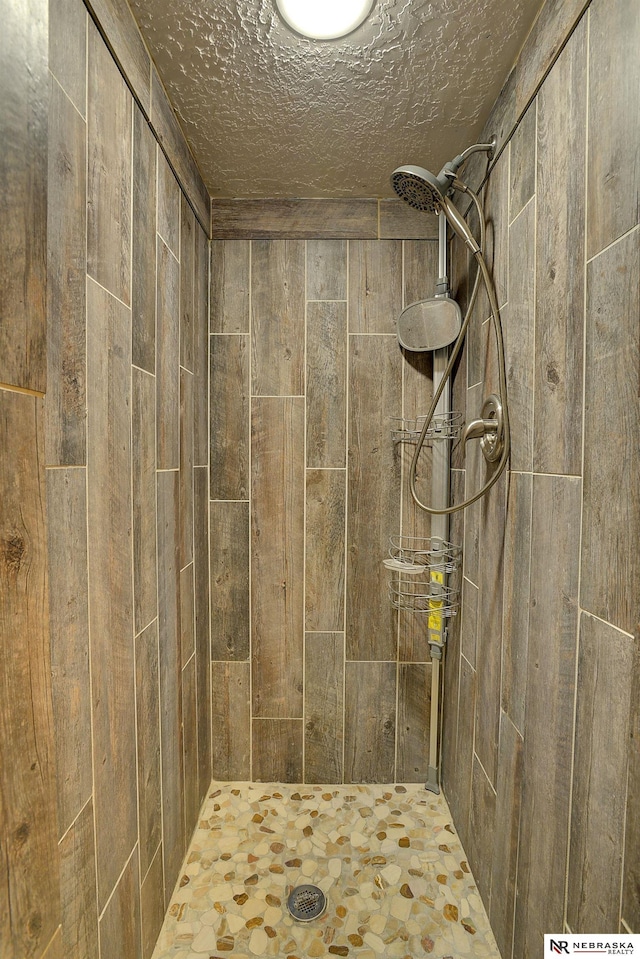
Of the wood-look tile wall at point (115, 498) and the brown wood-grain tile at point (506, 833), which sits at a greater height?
the wood-look tile wall at point (115, 498)

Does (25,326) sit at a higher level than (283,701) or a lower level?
higher

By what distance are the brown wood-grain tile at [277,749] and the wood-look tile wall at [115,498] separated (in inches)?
13.0

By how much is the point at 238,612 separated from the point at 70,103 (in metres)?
1.51

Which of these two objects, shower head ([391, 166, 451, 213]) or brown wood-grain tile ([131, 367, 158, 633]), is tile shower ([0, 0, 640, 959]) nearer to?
brown wood-grain tile ([131, 367, 158, 633])

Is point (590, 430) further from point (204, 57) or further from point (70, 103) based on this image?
point (204, 57)

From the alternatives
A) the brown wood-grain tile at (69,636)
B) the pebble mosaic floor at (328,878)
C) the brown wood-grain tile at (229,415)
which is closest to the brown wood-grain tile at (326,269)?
the brown wood-grain tile at (229,415)

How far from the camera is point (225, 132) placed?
4.42 ft

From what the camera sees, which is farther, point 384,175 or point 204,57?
point 384,175

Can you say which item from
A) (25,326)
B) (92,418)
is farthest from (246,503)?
(25,326)

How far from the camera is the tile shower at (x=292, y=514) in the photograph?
71cm

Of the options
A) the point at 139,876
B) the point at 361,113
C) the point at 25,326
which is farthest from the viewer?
the point at 361,113

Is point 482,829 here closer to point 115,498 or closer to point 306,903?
point 306,903

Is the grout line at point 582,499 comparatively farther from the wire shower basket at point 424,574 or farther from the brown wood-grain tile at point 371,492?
the brown wood-grain tile at point 371,492

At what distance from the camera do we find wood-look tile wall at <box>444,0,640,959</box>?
0.71 metres
